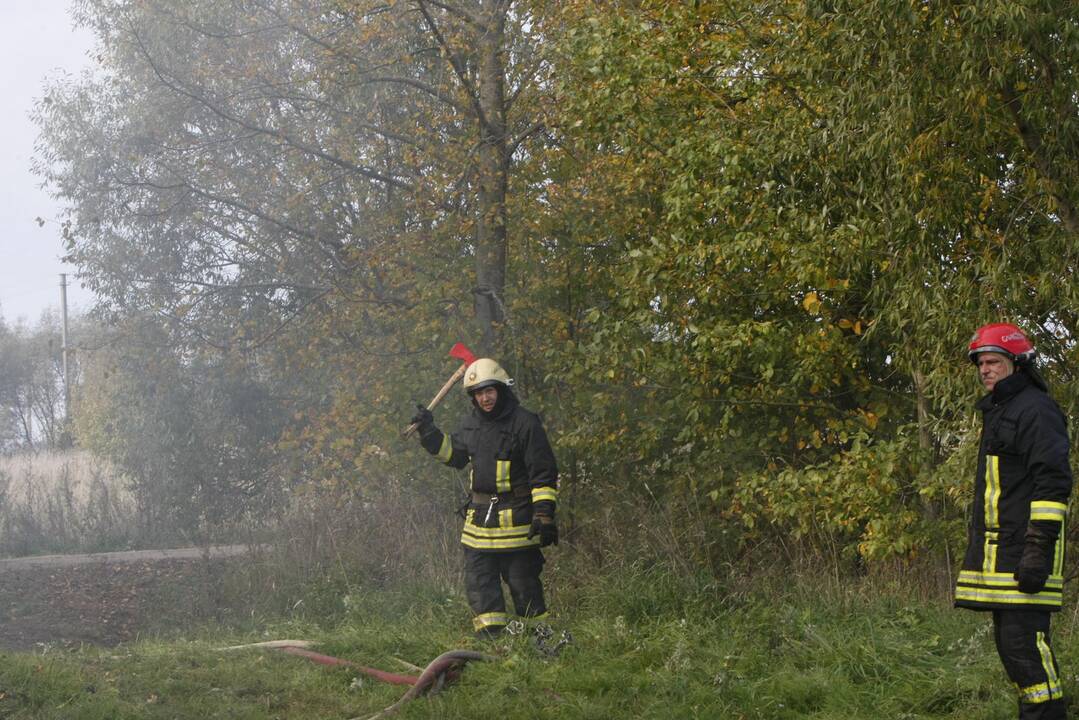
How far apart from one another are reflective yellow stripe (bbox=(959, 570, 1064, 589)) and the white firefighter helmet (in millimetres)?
3372

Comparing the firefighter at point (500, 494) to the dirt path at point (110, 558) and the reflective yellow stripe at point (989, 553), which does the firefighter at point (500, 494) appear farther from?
the dirt path at point (110, 558)

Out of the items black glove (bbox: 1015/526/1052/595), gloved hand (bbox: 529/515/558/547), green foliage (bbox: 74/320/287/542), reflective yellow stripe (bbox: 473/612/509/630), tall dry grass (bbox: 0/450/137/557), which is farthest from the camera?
green foliage (bbox: 74/320/287/542)

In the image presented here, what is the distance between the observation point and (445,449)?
796 centimetres

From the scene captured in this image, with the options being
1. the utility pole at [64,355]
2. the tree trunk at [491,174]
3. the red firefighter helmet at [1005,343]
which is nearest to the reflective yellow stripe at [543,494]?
the red firefighter helmet at [1005,343]

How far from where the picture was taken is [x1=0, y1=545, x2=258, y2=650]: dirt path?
10.9m

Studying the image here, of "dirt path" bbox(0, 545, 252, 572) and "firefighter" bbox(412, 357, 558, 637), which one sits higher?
"firefighter" bbox(412, 357, 558, 637)

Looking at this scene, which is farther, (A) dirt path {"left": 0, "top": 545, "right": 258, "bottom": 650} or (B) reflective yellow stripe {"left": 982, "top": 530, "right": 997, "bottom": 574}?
(A) dirt path {"left": 0, "top": 545, "right": 258, "bottom": 650}

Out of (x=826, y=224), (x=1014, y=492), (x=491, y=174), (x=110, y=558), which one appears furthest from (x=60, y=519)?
(x=1014, y=492)

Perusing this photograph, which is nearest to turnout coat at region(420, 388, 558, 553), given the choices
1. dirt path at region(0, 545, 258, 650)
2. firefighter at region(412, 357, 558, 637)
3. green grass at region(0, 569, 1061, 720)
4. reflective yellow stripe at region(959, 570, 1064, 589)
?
firefighter at region(412, 357, 558, 637)

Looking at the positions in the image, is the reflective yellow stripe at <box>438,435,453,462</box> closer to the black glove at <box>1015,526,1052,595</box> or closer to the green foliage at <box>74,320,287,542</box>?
the black glove at <box>1015,526,1052,595</box>

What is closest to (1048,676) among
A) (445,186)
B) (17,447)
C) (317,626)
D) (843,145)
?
(843,145)

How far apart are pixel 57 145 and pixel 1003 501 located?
18.3 metres

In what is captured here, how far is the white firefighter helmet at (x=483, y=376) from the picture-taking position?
303 inches

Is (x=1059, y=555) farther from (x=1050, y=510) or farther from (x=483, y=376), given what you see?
(x=483, y=376)
